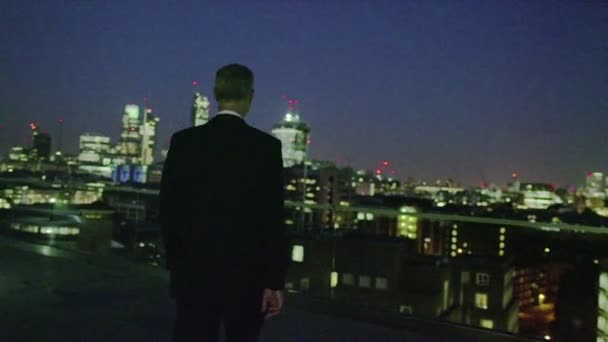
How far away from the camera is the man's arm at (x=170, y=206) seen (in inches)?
63.6

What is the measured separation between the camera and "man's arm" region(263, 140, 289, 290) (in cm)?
157

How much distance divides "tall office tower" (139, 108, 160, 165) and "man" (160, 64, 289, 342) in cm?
6722

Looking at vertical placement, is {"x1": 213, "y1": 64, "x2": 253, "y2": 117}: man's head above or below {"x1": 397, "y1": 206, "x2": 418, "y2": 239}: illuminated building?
above

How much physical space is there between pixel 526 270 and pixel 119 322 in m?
4.50

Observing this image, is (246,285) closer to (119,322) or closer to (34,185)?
(119,322)

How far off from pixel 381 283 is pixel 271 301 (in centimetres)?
334

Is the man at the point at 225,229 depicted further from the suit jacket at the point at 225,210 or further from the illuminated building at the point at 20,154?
the illuminated building at the point at 20,154

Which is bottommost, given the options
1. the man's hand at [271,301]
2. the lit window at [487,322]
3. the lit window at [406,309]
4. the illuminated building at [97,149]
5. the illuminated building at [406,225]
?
the lit window at [487,322]

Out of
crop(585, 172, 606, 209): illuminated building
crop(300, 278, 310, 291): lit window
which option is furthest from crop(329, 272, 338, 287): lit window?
crop(585, 172, 606, 209): illuminated building

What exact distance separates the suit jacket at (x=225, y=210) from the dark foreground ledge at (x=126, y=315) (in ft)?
5.60

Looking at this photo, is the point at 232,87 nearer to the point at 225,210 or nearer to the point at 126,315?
the point at 225,210

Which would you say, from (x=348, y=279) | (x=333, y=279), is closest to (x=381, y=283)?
(x=348, y=279)

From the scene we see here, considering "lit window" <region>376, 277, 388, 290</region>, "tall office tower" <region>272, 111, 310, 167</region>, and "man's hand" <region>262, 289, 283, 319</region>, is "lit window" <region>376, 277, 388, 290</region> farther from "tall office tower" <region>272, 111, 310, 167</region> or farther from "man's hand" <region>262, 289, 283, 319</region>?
"tall office tower" <region>272, 111, 310, 167</region>

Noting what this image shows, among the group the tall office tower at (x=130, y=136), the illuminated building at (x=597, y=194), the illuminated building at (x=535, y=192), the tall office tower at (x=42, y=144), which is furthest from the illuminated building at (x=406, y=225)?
the tall office tower at (x=130, y=136)
